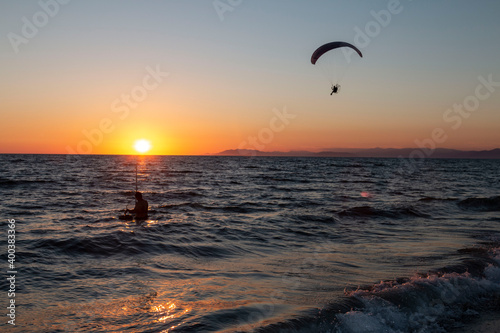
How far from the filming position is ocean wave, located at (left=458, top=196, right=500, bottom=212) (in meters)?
25.9

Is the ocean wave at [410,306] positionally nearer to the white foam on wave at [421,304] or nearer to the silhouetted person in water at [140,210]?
the white foam on wave at [421,304]

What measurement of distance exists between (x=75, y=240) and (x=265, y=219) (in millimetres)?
9919

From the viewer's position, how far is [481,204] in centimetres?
2798

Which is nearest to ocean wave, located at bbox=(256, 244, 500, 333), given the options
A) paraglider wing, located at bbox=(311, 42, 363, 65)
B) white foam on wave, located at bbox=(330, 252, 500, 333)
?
white foam on wave, located at bbox=(330, 252, 500, 333)

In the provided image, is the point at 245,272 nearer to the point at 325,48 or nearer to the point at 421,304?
the point at 421,304

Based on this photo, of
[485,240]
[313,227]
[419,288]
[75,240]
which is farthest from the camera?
[313,227]

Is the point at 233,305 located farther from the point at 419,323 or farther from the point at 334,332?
the point at 419,323

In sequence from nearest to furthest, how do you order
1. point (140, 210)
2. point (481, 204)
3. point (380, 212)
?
1. point (140, 210)
2. point (380, 212)
3. point (481, 204)

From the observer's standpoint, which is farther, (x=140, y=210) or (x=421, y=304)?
(x=140, y=210)

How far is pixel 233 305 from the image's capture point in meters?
8.05

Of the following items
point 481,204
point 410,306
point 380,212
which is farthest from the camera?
point 481,204

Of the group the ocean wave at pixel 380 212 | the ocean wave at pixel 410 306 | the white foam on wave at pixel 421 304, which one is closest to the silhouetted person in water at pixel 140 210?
the ocean wave at pixel 380 212

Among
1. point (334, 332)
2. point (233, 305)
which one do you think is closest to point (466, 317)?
point (334, 332)

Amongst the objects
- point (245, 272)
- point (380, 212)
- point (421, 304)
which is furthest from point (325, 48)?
point (421, 304)
